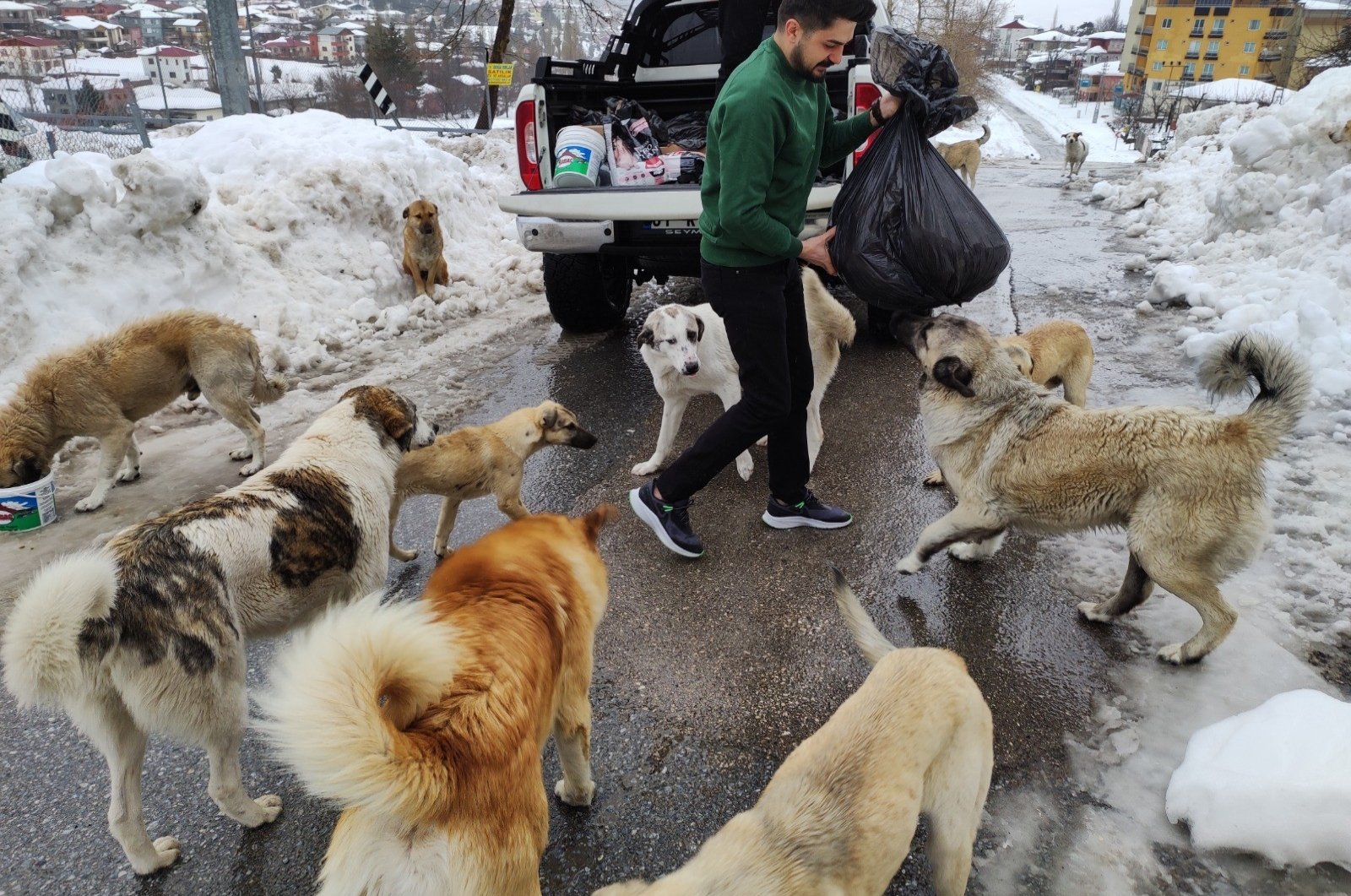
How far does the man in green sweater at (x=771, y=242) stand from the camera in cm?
275

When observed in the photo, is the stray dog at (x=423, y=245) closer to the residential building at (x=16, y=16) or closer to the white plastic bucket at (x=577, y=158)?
the white plastic bucket at (x=577, y=158)

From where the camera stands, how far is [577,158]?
5.80 meters

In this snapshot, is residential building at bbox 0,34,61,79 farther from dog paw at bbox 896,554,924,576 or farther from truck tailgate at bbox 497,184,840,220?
dog paw at bbox 896,554,924,576

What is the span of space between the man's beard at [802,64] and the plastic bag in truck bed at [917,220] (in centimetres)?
74

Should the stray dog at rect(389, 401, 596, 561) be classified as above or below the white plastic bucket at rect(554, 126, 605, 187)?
below

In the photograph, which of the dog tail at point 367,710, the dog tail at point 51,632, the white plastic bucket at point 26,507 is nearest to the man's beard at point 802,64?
the dog tail at point 367,710

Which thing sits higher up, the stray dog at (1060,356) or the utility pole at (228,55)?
the utility pole at (228,55)

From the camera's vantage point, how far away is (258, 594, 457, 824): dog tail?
4.31ft

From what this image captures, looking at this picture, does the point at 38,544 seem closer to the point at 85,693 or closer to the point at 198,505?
the point at 198,505

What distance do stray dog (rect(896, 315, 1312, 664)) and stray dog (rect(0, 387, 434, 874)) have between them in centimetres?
258

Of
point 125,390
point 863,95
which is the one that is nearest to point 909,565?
point 863,95

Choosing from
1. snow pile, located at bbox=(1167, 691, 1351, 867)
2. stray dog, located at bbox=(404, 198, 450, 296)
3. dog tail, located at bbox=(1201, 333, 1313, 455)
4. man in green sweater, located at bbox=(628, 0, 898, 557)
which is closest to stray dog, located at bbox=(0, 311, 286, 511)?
man in green sweater, located at bbox=(628, 0, 898, 557)

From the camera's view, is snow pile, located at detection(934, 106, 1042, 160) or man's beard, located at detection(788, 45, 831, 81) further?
snow pile, located at detection(934, 106, 1042, 160)

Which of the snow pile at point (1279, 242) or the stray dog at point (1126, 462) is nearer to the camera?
the stray dog at point (1126, 462)
